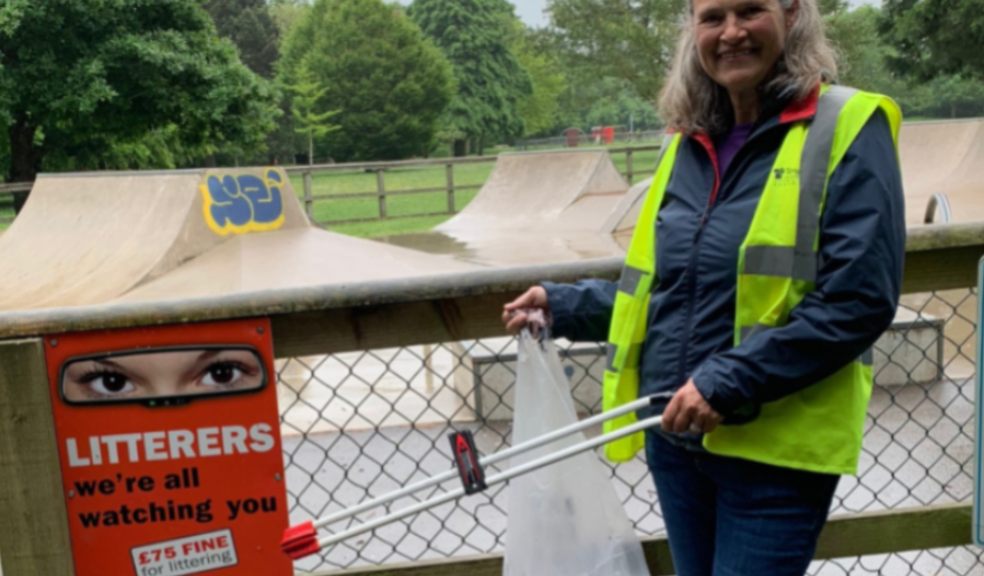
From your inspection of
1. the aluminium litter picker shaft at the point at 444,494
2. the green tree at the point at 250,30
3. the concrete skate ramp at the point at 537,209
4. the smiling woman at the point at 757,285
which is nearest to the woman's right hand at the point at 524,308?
the smiling woman at the point at 757,285

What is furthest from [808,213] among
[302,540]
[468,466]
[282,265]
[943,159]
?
[943,159]

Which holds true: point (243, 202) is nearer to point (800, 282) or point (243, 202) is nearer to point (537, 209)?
point (537, 209)

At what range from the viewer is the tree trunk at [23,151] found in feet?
84.4

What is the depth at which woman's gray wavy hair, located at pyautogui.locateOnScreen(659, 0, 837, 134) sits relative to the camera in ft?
5.41

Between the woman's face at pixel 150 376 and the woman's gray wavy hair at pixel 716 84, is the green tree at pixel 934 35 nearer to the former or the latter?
the woman's gray wavy hair at pixel 716 84

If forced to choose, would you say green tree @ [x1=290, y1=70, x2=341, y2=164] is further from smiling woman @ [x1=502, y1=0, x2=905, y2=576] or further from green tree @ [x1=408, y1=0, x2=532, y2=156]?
smiling woman @ [x1=502, y1=0, x2=905, y2=576]

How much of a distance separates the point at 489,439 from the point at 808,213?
469cm

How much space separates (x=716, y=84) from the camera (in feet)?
5.87

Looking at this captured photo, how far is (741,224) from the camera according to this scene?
1.64 m

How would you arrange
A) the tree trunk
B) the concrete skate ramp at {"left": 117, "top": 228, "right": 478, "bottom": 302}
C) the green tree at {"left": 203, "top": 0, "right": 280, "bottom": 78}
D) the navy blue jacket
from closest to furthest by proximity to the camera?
the navy blue jacket < the concrete skate ramp at {"left": 117, "top": 228, "right": 478, "bottom": 302} < the tree trunk < the green tree at {"left": 203, "top": 0, "right": 280, "bottom": 78}

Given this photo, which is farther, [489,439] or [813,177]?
[489,439]

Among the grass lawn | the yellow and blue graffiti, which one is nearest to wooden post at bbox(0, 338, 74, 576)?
the yellow and blue graffiti

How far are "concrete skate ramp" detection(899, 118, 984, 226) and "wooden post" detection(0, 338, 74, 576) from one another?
16918mm

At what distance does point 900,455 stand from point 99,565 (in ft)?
14.5
